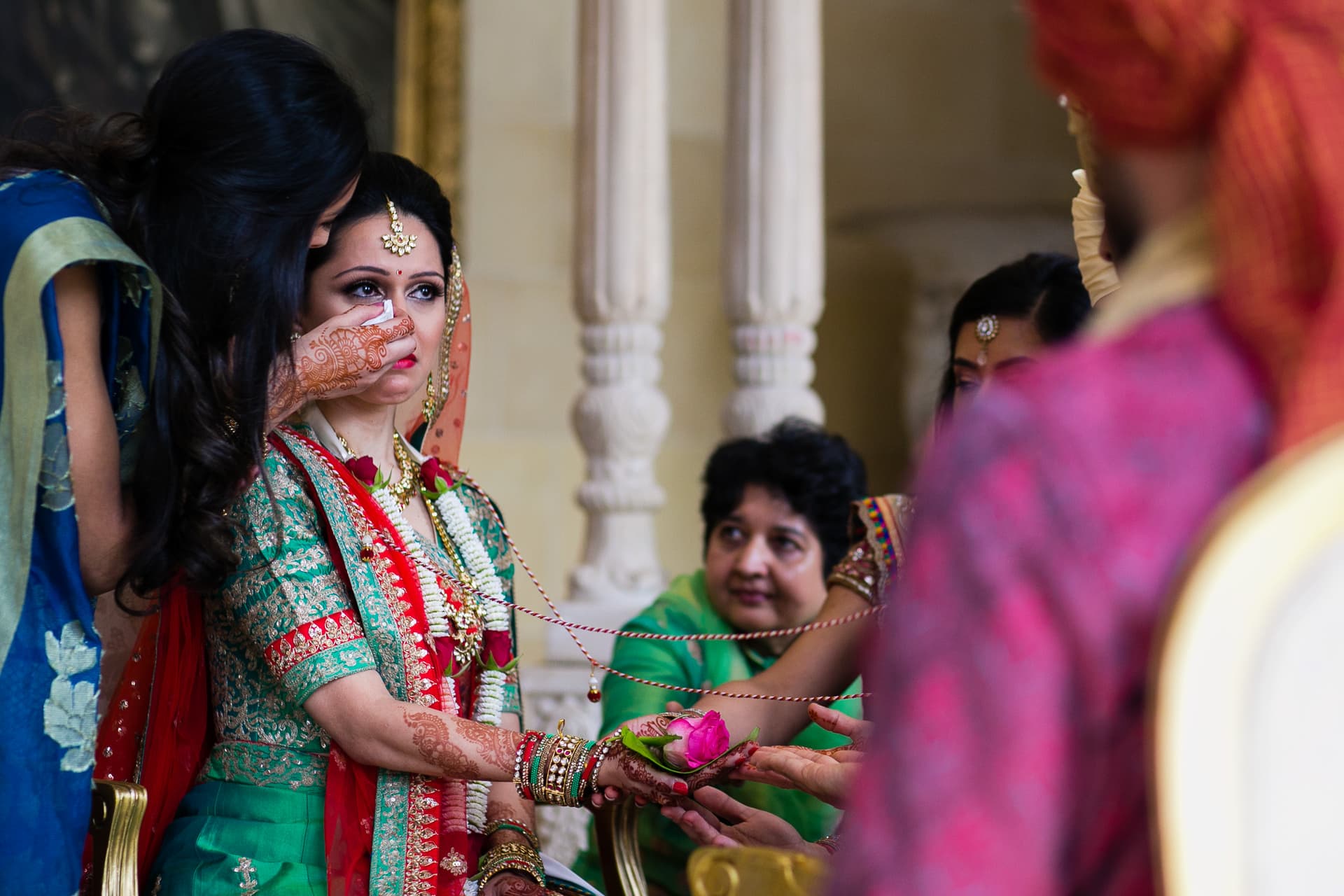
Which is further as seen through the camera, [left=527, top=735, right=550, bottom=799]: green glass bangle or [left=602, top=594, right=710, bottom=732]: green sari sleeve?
[left=602, top=594, right=710, bottom=732]: green sari sleeve

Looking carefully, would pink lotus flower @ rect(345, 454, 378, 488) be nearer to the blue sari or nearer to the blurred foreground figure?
the blue sari

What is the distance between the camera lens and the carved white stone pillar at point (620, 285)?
4277 millimetres

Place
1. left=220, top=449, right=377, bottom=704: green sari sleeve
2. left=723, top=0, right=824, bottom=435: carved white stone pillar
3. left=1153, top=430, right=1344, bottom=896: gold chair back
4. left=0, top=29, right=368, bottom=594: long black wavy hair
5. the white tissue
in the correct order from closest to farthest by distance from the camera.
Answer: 1. left=1153, top=430, right=1344, bottom=896: gold chair back
2. left=0, top=29, right=368, bottom=594: long black wavy hair
3. left=220, top=449, right=377, bottom=704: green sari sleeve
4. the white tissue
5. left=723, top=0, right=824, bottom=435: carved white stone pillar

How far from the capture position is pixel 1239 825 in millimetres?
728

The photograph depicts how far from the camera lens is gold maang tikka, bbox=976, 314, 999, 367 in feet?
7.21

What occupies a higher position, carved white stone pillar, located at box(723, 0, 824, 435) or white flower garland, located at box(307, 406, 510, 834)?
carved white stone pillar, located at box(723, 0, 824, 435)

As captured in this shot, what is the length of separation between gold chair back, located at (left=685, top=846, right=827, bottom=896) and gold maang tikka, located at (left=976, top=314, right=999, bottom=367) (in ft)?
3.88

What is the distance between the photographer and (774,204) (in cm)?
442

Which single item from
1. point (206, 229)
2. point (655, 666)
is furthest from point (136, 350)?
point (655, 666)

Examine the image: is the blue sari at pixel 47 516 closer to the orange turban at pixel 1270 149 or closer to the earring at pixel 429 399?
the earring at pixel 429 399

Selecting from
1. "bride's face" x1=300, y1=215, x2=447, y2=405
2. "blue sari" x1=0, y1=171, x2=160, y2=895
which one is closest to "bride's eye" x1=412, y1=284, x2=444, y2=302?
"bride's face" x1=300, y1=215, x2=447, y2=405

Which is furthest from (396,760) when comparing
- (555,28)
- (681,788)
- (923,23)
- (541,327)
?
(923,23)

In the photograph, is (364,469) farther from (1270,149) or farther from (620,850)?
(1270,149)

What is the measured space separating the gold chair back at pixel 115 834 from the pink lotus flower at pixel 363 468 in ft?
1.73
